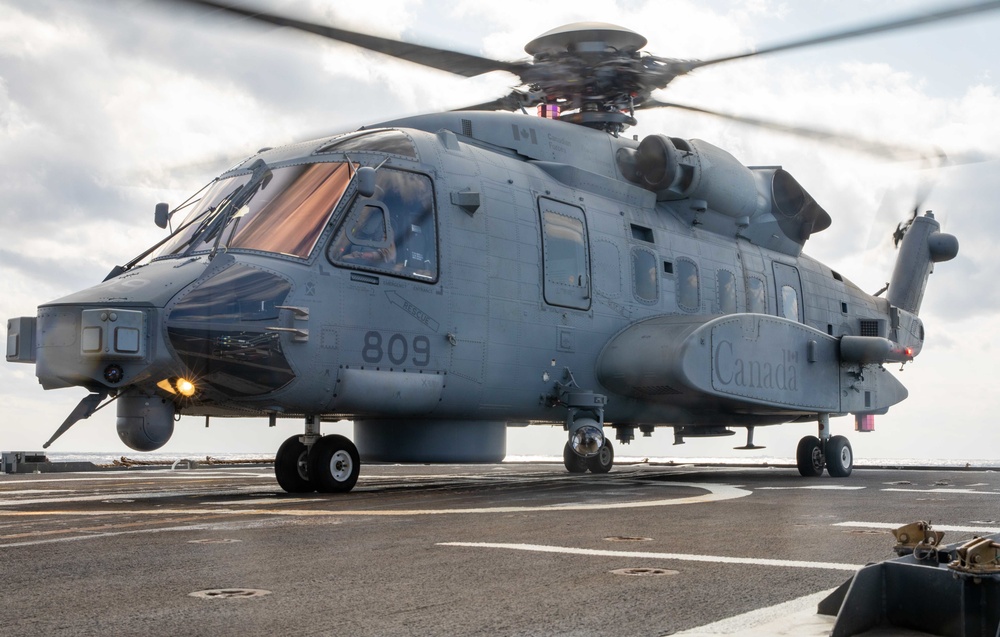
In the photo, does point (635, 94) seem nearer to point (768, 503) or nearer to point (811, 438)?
point (811, 438)

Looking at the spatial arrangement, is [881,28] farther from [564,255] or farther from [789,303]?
[789,303]

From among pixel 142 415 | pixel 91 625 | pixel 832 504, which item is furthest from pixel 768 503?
pixel 91 625

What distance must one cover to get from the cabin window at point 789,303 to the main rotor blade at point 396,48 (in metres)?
6.46

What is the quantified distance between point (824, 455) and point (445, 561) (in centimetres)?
1259

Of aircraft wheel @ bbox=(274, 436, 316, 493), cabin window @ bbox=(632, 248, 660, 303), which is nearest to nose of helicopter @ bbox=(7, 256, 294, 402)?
aircraft wheel @ bbox=(274, 436, 316, 493)

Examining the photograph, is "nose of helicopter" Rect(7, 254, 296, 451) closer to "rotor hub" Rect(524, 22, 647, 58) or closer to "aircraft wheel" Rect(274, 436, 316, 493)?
"aircraft wheel" Rect(274, 436, 316, 493)

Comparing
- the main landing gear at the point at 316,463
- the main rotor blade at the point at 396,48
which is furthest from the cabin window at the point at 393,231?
the main landing gear at the point at 316,463

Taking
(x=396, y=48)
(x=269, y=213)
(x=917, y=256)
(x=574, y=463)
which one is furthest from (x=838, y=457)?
(x=269, y=213)

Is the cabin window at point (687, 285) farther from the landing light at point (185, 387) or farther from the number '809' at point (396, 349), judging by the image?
the landing light at point (185, 387)

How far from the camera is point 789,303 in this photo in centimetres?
1784

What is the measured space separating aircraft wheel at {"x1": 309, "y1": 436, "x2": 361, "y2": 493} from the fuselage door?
9.16 meters

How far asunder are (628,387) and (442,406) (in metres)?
3.27

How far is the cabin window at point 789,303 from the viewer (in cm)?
1766

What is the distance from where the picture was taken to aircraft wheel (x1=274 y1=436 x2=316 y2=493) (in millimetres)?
11156
